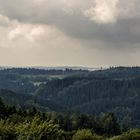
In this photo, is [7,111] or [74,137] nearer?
[74,137]

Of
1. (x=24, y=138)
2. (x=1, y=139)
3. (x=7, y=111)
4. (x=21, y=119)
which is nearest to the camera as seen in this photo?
(x=24, y=138)

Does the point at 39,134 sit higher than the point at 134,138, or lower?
higher

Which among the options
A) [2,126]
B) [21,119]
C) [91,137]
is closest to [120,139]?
[91,137]

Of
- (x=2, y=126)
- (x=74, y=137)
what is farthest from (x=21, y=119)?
(x=2, y=126)

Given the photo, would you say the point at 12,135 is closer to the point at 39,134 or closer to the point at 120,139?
the point at 39,134

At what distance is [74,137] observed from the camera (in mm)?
137375

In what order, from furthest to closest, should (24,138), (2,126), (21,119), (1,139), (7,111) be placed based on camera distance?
(7,111) → (21,119) → (2,126) → (1,139) → (24,138)

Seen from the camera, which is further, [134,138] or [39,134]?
[134,138]

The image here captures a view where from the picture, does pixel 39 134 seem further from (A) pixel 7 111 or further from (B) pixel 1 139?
(A) pixel 7 111

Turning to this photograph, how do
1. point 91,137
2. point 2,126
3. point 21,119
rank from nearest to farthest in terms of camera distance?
1. point 2,126
2. point 21,119
3. point 91,137

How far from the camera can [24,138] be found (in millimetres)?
96750

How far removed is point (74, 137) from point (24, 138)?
139 feet

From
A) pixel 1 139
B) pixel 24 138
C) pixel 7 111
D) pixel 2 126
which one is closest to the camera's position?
pixel 24 138

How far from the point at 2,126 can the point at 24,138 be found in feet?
53.4
